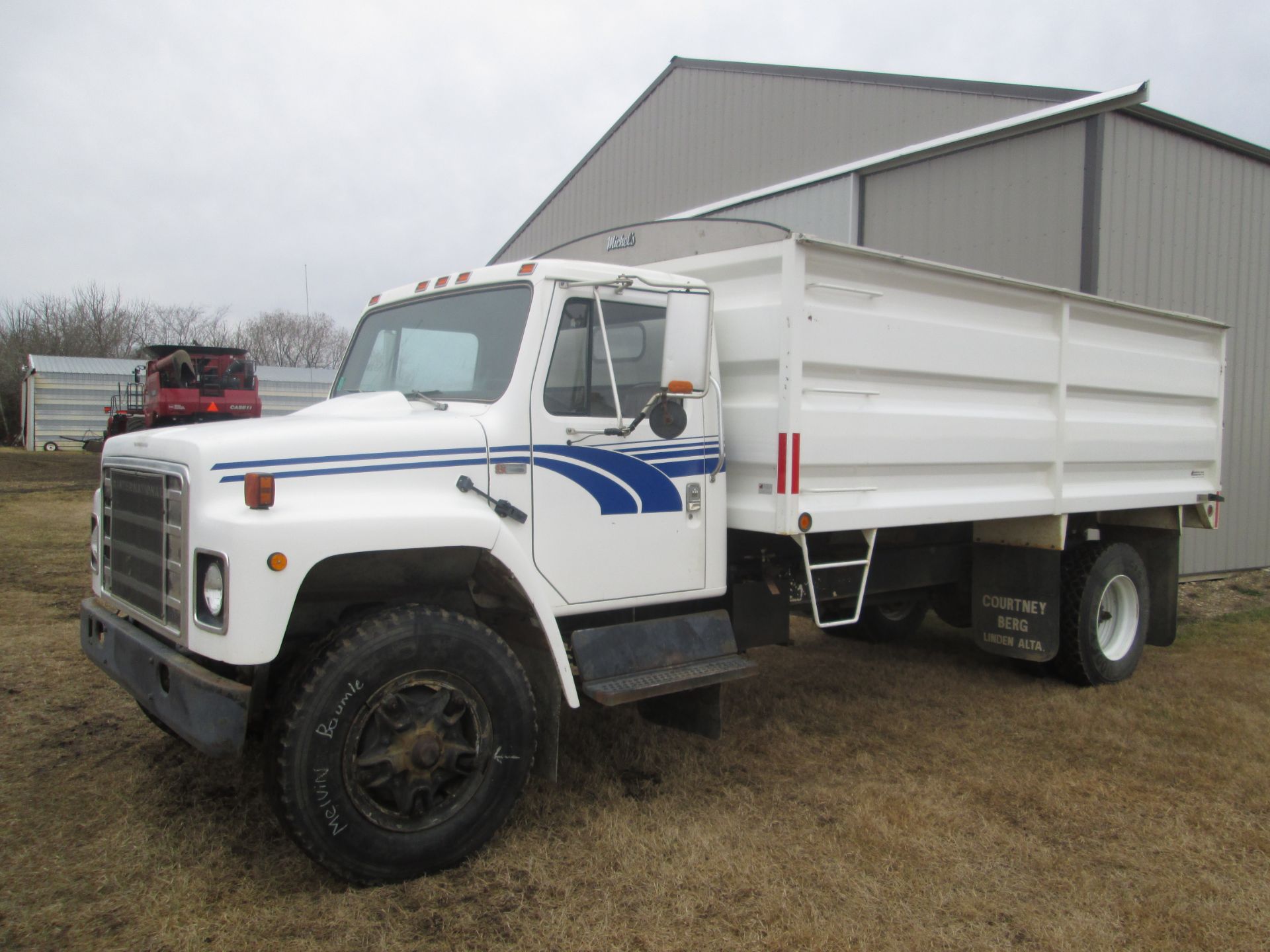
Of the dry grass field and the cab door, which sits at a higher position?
the cab door

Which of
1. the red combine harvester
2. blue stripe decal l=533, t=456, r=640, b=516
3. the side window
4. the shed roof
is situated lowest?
blue stripe decal l=533, t=456, r=640, b=516

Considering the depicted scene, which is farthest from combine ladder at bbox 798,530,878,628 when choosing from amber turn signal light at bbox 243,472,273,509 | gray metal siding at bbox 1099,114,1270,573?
gray metal siding at bbox 1099,114,1270,573

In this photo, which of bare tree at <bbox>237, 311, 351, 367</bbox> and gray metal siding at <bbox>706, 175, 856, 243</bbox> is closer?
gray metal siding at <bbox>706, 175, 856, 243</bbox>

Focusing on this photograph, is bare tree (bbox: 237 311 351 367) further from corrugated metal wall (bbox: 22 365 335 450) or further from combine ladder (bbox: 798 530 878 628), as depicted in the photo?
combine ladder (bbox: 798 530 878 628)

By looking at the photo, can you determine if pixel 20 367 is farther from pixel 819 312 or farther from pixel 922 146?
pixel 819 312

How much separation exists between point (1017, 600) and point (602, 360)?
3.56 metres

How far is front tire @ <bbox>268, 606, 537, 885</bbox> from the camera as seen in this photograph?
3.23 meters

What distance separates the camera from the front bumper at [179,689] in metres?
3.14

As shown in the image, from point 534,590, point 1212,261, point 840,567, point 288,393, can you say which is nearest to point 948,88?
point 1212,261

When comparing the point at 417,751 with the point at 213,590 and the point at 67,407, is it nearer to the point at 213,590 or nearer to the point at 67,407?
the point at 213,590

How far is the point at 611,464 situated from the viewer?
13.2 ft

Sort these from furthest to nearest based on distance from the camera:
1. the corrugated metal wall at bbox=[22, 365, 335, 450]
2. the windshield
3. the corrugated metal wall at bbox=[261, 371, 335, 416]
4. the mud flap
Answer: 1. the corrugated metal wall at bbox=[22, 365, 335, 450]
2. the corrugated metal wall at bbox=[261, 371, 335, 416]
3. the mud flap
4. the windshield

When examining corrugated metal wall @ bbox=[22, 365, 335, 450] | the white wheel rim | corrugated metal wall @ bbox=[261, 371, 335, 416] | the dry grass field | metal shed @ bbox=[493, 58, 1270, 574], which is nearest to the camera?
the dry grass field

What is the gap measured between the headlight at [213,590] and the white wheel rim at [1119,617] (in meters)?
5.78
